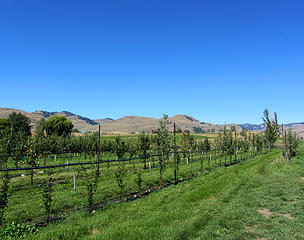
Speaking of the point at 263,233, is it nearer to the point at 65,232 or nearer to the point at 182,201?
the point at 182,201

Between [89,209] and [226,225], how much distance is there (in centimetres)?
547

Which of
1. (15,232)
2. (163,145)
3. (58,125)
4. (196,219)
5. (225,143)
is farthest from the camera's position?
(58,125)

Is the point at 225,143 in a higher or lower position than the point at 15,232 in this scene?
higher

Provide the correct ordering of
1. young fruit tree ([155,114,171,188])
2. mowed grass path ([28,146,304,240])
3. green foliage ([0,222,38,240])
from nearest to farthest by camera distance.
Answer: green foliage ([0,222,38,240])
mowed grass path ([28,146,304,240])
young fruit tree ([155,114,171,188])

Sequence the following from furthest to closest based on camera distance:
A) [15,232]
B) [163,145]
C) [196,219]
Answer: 1. [163,145]
2. [196,219]
3. [15,232]

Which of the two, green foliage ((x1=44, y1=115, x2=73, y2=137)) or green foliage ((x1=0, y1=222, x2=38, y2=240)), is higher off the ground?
green foliage ((x1=44, y1=115, x2=73, y2=137))

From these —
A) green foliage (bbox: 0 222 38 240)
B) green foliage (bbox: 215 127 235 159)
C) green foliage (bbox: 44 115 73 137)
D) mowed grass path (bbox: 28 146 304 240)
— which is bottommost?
mowed grass path (bbox: 28 146 304 240)

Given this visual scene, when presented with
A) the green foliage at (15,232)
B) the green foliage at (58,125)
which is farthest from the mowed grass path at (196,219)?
the green foliage at (58,125)

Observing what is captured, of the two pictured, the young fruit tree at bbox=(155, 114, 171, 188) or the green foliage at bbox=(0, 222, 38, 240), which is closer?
the green foliage at bbox=(0, 222, 38, 240)

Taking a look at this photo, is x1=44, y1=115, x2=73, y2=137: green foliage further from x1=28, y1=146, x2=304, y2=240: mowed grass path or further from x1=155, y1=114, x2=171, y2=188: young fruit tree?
x1=28, y1=146, x2=304, y2=240: mowed grass path

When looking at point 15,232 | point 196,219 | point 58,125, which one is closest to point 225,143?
point 196,219

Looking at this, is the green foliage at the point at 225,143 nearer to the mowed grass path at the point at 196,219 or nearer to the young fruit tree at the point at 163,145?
the young fruit tree at the point at 163,145

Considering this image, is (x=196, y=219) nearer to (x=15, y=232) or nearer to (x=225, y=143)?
(x=15, y=232)

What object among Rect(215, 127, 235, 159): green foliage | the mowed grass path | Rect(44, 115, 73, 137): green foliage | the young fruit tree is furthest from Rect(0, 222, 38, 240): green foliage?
Rect(44, 115, 73, 137): green foliage
